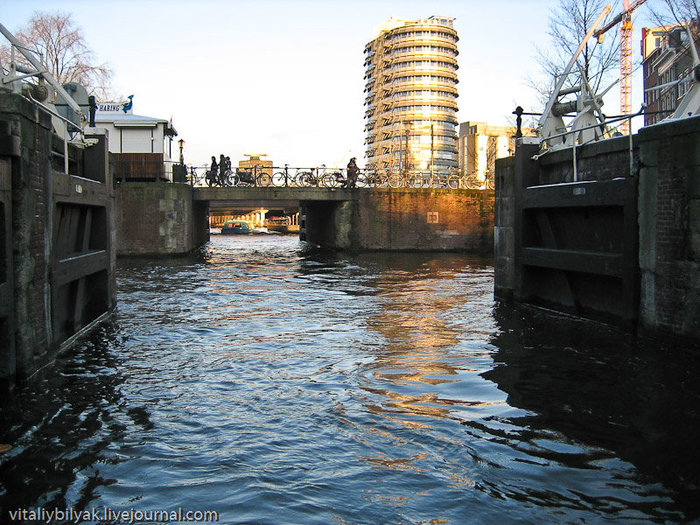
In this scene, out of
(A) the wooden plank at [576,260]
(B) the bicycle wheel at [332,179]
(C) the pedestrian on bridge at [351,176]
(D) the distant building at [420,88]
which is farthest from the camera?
(D) the distant building at [420,88]

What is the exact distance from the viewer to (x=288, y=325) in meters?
12.3

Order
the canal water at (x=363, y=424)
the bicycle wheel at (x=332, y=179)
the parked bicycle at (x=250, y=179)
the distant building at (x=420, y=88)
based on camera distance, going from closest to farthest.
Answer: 1. the canal water at (x=363, y=424)
2. the parked bicycle at (x=250, y=179)
3. the bicycle wheel at (x=332, y=179)
4. the distant building at (x=420, y=88)

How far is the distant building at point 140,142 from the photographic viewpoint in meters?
31.6

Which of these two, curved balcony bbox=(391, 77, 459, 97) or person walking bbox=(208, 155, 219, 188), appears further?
curved balcony bbox=(391, 77, 459, 97)

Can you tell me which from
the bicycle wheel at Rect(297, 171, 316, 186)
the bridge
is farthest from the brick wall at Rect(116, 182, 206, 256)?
the bicycle wheel at Rect(297, 171, 316, 186)

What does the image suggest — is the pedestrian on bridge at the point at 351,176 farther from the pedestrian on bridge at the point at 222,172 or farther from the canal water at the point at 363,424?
the canal water at the point at 363,424

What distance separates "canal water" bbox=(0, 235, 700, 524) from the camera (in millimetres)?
4863

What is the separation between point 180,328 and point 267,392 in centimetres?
475

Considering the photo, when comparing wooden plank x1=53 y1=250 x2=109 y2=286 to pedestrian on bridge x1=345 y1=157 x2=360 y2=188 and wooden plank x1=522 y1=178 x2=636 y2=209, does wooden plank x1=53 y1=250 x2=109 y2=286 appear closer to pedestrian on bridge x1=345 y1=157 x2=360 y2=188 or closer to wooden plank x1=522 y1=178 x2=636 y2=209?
wooden plank x1=522 y1=178 x2=636 y2=209

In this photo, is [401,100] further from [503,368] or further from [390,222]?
[503,368]

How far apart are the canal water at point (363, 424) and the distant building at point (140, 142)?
20.6 m

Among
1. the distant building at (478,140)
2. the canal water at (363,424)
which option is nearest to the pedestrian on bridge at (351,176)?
the canal water at (363,424)

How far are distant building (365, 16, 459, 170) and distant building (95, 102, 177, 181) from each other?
85.9 metres

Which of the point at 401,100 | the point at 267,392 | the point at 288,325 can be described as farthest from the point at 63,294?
the point at 401,100
